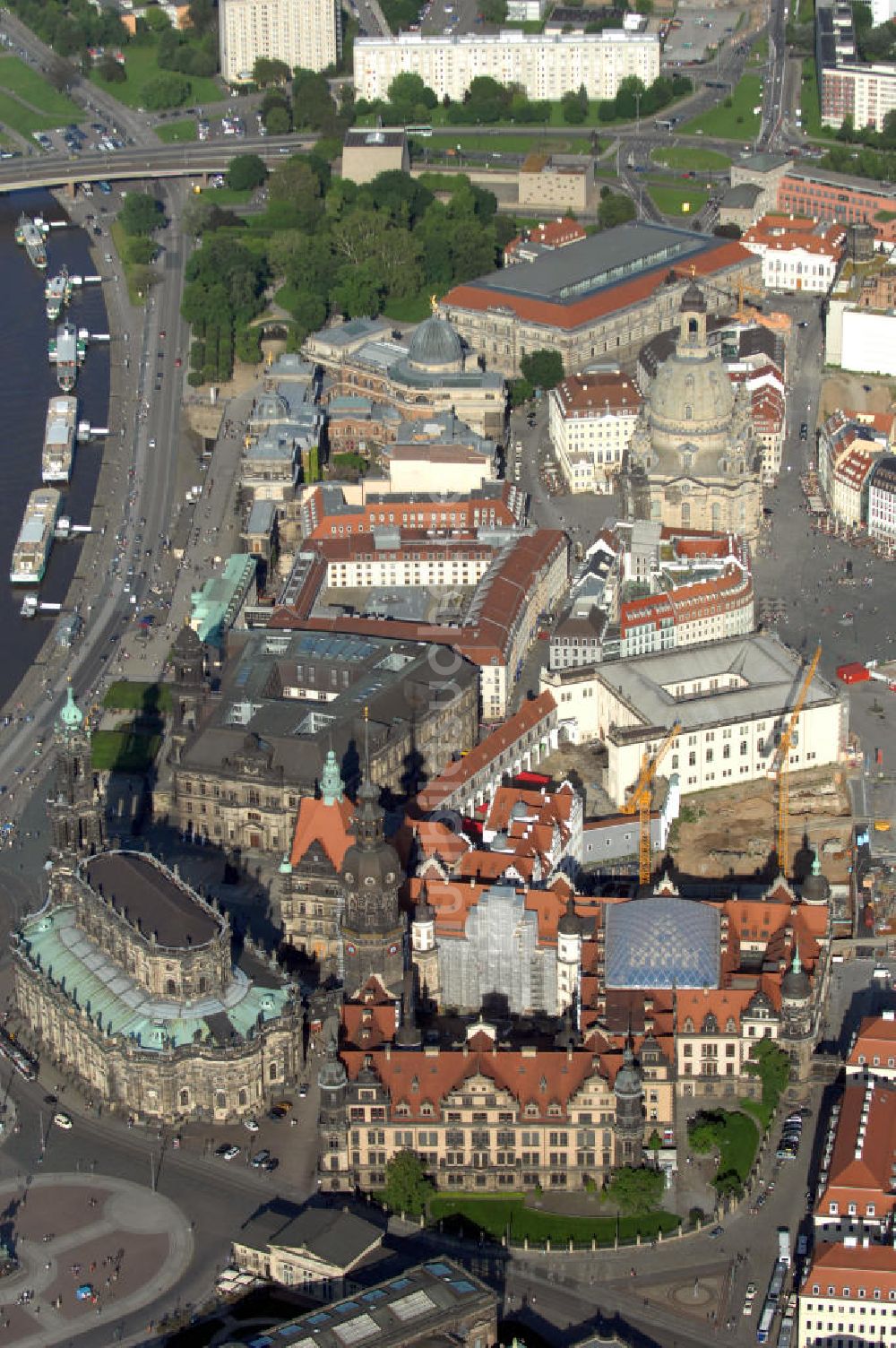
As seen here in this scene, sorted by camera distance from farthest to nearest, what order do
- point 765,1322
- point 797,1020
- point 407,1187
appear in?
1. point 797,1020
2. point 407,1187
3. point 765,1322

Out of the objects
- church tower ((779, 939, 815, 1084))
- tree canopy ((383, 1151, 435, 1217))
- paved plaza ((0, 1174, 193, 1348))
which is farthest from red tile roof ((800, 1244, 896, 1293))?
paved plaza ((0, 1174, 193, 1348))

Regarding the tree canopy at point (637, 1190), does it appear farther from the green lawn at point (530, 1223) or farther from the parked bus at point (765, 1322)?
the parked bus at point (765, 1322)

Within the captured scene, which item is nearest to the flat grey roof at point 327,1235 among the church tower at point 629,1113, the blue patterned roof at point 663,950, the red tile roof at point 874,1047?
the church tower at point 629,1113

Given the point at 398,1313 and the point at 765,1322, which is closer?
the point at 398,1313

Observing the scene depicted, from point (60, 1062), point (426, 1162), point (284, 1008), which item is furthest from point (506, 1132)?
point (60, 1062)

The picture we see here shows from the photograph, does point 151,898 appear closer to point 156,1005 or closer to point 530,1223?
point 156,1005

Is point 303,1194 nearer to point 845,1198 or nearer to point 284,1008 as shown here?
point 284,1008

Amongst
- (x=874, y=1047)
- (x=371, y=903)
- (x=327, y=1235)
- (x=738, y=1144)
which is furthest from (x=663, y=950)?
(x=327, y=1235)
